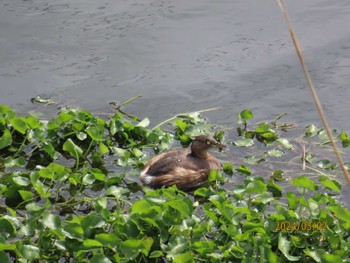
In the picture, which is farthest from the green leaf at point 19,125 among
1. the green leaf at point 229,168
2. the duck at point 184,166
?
the green leaf at point 229,168

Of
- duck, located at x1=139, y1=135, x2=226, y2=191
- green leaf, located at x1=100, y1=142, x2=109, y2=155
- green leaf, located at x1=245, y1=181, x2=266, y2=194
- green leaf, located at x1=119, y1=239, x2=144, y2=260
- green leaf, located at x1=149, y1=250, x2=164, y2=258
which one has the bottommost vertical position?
duck, located at x1=139, y1=135, x2=226, y2=191

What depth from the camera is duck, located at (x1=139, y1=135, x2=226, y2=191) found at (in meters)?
6.90

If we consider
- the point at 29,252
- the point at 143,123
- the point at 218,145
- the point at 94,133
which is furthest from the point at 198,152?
the point at 29,252

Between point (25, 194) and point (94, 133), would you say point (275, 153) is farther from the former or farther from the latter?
point (25, 194)

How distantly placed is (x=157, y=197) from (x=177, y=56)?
12.8ft

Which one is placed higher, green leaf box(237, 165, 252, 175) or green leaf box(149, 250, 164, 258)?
green leaf box(149, 250, 164, 258)

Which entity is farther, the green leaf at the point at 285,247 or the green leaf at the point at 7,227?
the green leaf at the point at 7,227

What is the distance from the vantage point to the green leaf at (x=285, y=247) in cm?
538

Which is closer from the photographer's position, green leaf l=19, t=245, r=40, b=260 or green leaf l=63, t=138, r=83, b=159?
green leaf l=19, t=245, r=40, b=260

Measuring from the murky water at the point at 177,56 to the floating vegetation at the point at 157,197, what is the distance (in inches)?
23.4

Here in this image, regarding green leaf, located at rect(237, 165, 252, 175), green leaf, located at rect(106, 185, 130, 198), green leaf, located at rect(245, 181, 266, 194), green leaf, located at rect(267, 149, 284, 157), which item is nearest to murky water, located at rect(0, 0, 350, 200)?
green leaf, located at rect(267, 149, 284, 157)

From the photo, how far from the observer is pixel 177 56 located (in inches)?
369

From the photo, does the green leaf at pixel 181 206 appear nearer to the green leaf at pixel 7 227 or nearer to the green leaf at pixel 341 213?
the green leaf at pixel 341 213

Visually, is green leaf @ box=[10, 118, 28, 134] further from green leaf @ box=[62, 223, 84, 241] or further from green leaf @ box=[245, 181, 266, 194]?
green leaf @ box=[245, 181, 266, 194]
